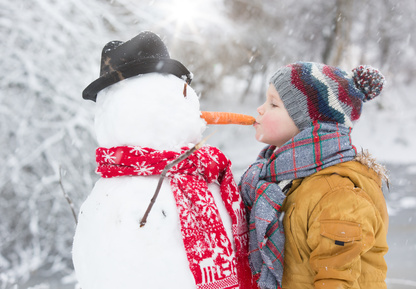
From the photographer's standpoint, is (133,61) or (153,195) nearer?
(153,195)

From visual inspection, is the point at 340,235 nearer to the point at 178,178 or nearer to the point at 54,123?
the point at 178,178

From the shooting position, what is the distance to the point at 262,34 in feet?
34.4

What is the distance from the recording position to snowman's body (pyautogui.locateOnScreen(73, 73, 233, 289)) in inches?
40.4

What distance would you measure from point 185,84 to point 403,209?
5.11 meters

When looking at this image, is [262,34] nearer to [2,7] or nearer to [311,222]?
[2,7]

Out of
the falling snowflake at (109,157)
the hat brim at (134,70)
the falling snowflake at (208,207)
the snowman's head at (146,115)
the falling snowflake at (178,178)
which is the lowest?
the falling snowflake at (208,207)

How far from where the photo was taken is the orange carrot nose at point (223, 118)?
1.32 m

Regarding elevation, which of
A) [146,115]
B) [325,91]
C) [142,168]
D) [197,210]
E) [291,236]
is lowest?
[291,236]

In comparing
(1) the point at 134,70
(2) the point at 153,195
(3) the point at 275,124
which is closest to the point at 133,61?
(1) the point at 134,70

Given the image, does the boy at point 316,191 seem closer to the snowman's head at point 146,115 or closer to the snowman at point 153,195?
the snowman at point 153,195

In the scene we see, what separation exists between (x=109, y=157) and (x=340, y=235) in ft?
2.61

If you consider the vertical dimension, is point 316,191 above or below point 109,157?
below

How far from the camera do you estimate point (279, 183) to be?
4.62 ft

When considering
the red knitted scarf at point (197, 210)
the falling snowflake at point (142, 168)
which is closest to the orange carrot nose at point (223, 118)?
the red knitted scarf at point (197, 210)
